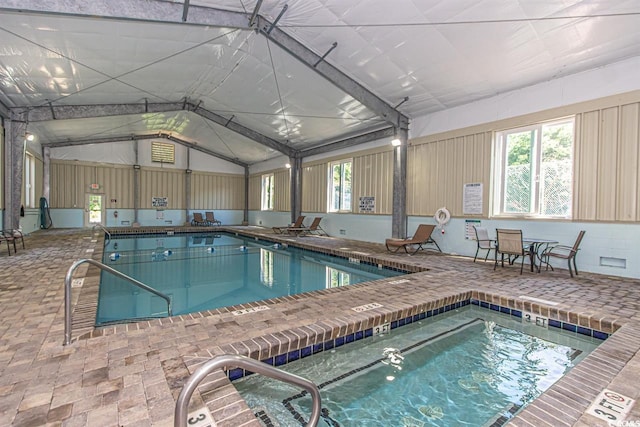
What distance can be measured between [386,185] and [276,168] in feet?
22.5

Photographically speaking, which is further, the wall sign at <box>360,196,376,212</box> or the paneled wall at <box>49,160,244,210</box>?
the paneled wall at <box>49,160,244,210</box>

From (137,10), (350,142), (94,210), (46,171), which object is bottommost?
(94,210)

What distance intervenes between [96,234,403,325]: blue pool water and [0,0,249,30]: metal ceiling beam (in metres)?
3.72

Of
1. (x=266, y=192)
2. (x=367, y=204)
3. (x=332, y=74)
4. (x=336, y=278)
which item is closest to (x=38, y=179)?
(x=266, y=192)

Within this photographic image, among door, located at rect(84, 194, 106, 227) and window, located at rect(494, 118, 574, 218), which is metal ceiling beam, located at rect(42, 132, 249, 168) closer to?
door, located at rect(84, 194, 106, 227)

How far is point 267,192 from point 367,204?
23.7ft

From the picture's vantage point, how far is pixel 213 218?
15742 millimetres

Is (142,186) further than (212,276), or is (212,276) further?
(142,186)

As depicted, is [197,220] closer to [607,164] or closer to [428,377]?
[428,377]

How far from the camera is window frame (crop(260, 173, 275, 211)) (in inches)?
581

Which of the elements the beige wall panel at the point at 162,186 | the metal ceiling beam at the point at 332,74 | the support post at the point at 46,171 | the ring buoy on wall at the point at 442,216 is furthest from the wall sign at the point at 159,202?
the ring buoy on wall at the point at 442,216

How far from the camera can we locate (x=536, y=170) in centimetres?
573

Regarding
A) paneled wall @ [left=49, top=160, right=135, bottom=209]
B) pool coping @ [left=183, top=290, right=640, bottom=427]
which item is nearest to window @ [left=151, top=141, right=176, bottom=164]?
paneled wall @ [left=49, top=160, right=135, bottom=209]

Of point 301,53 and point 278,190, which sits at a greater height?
point 301,53
